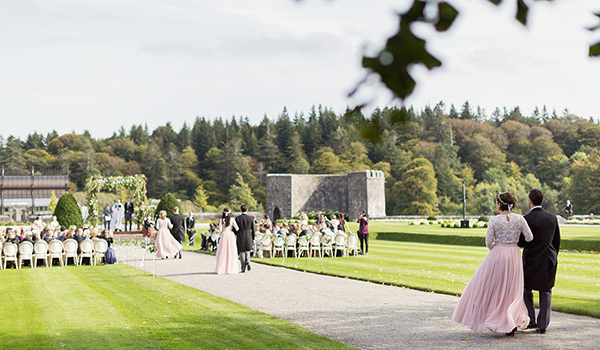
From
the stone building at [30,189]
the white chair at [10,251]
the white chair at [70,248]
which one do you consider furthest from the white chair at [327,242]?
the stone building at [30,189]

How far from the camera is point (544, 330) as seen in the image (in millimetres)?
6215

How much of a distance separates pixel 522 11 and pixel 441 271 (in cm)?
1132

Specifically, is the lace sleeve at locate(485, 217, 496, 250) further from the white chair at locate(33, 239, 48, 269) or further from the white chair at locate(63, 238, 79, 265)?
the white chair at locate(33, 239, 48, 269)

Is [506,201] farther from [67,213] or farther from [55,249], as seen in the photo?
[67,213]

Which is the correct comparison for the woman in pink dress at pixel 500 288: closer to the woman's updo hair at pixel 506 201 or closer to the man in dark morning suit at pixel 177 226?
the woman's updo hair at pixel 506 201

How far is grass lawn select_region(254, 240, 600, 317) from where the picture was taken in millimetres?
8836

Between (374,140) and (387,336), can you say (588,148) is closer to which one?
(387,336)

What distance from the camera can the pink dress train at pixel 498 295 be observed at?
5.91m

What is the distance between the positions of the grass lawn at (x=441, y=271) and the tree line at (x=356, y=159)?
40.0 meters

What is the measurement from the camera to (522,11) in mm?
1843

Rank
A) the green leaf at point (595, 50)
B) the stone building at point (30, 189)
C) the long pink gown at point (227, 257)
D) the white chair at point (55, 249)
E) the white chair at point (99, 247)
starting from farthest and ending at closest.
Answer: the stone building at point (30, 189) → the white chair at point (99, 247) → the white chair at point (55, 249) → the long pink gown at point (227, 257) → the green leaf at point (595, 50)

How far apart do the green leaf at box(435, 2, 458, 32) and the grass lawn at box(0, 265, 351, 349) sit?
468 centimetres

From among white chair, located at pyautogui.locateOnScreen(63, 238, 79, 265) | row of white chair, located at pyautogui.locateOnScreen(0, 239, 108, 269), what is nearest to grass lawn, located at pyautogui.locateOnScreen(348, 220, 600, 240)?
row of white chair, located at pyautogui.locateOnScreen(0, 239, 108, 269)

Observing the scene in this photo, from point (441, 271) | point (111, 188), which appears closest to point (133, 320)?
point (441, 271)
